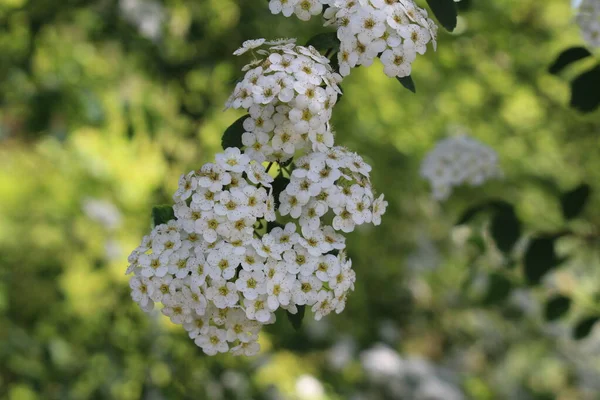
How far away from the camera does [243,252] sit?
83 cm

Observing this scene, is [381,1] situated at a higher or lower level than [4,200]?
lower

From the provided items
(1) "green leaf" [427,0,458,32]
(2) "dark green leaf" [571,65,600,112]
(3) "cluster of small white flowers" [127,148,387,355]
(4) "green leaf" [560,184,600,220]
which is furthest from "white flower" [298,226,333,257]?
(4) "green leaf" [560,184,600,220]

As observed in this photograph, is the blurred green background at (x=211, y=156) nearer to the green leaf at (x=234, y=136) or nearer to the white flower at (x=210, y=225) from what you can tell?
the green leaf at (x=234, y=136)

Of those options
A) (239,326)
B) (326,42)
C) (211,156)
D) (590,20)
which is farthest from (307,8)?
(211,156)

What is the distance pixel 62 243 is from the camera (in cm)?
294

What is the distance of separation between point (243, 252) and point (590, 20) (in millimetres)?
943

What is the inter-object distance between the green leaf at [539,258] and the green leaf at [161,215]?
1.07 m

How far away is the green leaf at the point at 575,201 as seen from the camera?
186 centimetres

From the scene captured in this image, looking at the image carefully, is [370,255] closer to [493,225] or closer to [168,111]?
[168,111]

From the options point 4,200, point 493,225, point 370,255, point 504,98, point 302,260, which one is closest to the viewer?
point 302,260

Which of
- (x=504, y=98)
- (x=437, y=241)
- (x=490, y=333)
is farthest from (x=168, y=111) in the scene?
(x=490, y=333)

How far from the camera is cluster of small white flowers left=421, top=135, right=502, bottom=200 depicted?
6.80 feet

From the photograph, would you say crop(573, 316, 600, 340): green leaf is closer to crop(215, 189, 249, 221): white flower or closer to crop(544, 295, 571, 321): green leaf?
crop(544, 295, 571, 321): green leaf

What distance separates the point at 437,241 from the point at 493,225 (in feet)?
7.18
